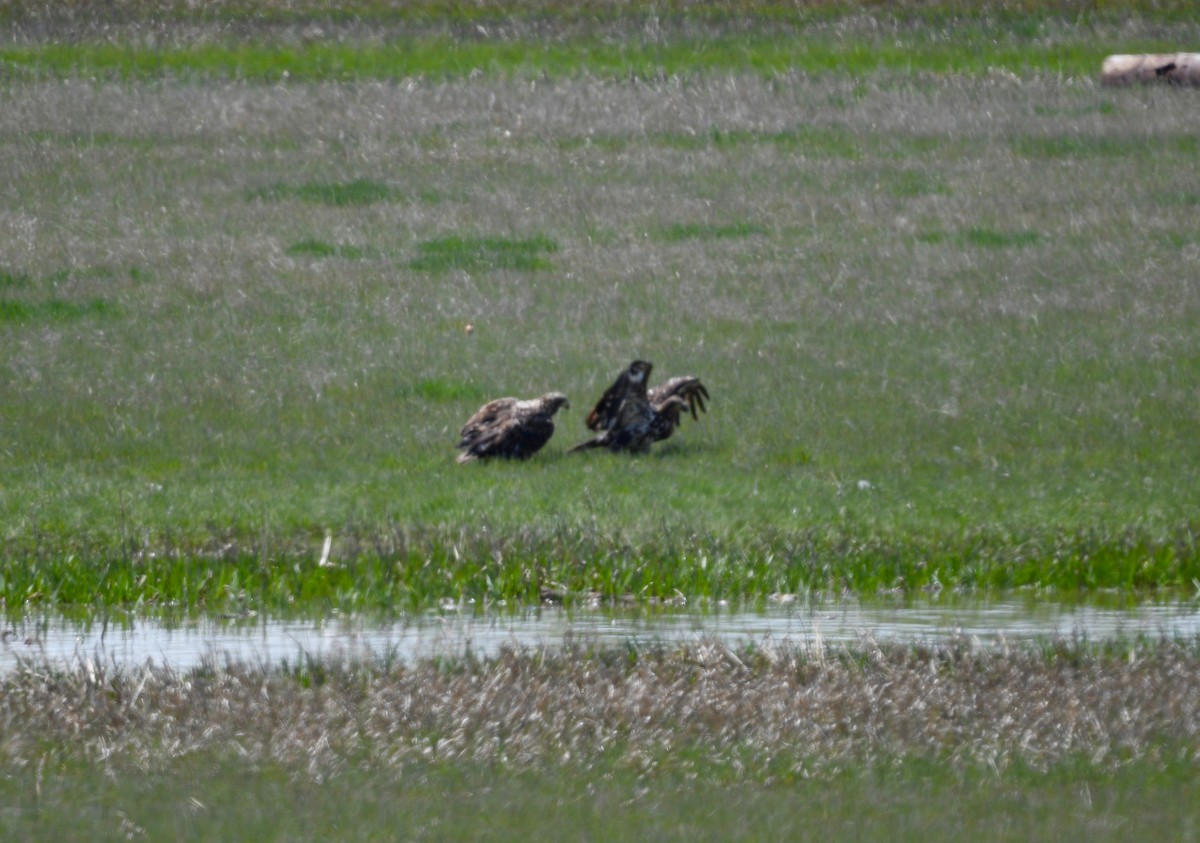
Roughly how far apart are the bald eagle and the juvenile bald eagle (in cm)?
42

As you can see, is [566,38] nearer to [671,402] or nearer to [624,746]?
[671,402]

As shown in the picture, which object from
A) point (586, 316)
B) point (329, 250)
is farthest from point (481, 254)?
point (586, 316)

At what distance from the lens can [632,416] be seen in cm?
1491

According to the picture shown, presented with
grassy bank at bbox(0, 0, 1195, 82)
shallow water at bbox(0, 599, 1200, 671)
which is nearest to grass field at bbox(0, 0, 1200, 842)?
grassy bank at bbox(0, 0, 1195, 82)

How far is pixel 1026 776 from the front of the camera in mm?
6250

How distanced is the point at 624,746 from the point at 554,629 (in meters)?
2.54

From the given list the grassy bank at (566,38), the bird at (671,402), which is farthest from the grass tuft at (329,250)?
the grassy bank at (566,38)

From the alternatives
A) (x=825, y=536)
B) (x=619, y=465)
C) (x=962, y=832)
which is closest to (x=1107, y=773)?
(x=962, y=832)

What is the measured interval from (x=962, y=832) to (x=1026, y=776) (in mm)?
688

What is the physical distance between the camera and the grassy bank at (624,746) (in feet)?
19.0

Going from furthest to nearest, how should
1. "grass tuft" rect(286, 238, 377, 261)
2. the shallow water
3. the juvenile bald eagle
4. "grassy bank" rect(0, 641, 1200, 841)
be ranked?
1. "grass tuft" rect(286, 238, 377, 261)
2. the juvenile bald eagle
3. the shallow water
4. "grassy bank" rect(0, 641, 1200, 841)

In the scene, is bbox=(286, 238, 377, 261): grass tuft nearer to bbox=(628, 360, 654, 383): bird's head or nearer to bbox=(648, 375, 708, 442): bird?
bbox=(648, 375, 708, 442): bird

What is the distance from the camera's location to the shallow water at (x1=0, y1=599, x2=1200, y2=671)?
333 inches

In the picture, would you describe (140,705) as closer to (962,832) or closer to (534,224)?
(962,832)
